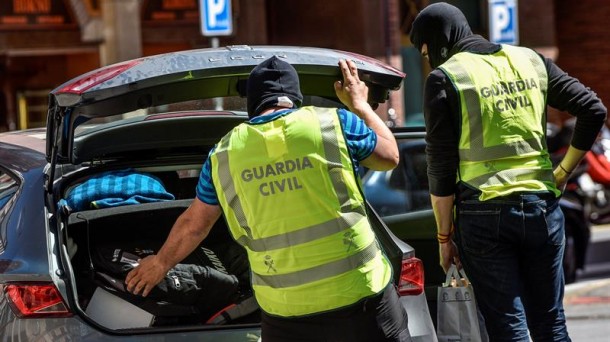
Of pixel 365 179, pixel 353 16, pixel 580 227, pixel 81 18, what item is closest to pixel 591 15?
pixel 353 16

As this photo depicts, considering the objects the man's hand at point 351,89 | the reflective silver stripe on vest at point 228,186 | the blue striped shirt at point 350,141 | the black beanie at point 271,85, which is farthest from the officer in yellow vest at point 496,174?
the reflective silver stripe on vest at point 228,186

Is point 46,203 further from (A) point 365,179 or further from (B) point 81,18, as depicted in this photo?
(B) point 81,18

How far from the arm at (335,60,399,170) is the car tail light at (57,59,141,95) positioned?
0.76 meters

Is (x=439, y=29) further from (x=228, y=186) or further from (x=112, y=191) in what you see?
(x=112, y=191)

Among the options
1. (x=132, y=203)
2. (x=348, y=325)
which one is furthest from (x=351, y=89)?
(x=132, y=203)

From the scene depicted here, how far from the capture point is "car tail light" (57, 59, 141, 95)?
424 centimetres

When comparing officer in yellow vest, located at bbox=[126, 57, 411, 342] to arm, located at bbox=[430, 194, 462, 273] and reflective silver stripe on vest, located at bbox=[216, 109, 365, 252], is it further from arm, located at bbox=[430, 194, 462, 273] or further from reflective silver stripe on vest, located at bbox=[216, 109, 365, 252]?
arm, located at bbox=[430, 194, 462, 273]

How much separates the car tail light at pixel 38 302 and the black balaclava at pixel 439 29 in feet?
5.63

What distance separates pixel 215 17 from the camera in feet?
41.8

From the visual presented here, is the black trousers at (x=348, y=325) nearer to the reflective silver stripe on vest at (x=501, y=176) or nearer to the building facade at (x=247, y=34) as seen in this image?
the reflective silver stripe on vest at (x=501, y=176)

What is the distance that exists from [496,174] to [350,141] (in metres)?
0.95

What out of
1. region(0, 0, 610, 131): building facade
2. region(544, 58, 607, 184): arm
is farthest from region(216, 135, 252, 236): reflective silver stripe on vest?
region(0, 0, 610, 131): building facade

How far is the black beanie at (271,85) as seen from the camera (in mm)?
3918

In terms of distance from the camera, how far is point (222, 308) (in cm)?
486
